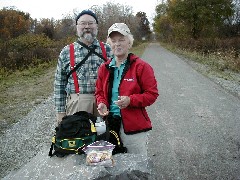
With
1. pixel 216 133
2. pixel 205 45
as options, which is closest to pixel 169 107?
pixel 216 133

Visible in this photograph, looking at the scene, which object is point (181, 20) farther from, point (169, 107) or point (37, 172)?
point (37, 172)

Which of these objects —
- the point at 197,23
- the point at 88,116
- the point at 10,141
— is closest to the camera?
A: the point at 88,116

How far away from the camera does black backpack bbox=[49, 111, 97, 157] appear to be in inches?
106

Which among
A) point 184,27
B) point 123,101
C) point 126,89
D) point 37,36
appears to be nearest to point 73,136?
point 123,101

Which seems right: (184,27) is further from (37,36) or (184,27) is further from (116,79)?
(116,79)

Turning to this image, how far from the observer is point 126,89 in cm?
281

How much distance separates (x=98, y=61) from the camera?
337 cm

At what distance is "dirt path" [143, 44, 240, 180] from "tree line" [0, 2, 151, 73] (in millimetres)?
2683

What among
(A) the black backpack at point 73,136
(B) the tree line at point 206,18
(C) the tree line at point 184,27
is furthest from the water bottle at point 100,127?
(B) the tree line at point 206,18

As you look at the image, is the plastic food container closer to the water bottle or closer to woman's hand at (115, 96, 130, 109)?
the water bottle

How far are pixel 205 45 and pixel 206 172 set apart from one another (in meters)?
22.0

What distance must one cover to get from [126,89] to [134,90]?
0.25ft

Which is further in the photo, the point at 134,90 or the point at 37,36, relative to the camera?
the point at 37,36

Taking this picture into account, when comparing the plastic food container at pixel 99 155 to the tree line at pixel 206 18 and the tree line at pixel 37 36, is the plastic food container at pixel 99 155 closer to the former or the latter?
the tree line at pixel 37 36
